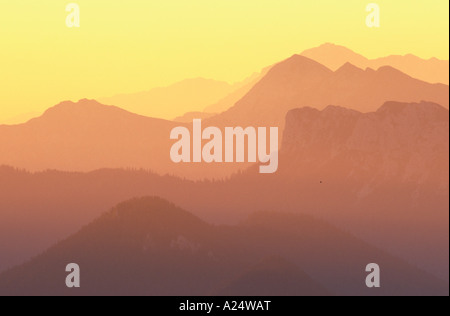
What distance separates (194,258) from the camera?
142 metres

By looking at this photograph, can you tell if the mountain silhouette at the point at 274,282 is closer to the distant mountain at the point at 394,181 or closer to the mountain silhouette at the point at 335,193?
the mountain silhouette at the point at 335,193

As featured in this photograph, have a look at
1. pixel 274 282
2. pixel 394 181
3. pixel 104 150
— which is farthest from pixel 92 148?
pixel 274 282

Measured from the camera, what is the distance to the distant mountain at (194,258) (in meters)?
130

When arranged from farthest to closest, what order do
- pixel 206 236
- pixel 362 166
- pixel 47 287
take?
pixel 362 166
pixel 206 236
pixel 47 287

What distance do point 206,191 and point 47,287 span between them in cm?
4495

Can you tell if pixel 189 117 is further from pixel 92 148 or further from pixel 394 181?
pixel 394 181

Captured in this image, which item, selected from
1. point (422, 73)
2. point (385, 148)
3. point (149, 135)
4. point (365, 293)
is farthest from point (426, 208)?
point (149, 135)

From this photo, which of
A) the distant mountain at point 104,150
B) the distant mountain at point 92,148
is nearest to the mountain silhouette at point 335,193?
the distant mountain at point 104,150

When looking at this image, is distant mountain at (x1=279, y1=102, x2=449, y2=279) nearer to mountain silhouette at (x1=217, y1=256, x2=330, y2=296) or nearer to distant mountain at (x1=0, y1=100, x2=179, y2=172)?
distant mountain at (x1=0, y1=100, x2=179, y2=172)

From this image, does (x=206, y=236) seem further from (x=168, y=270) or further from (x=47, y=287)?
(x=47, y=287)

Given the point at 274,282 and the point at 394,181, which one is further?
the point at 394,181

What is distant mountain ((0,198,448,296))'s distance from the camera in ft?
427

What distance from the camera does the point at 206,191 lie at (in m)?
165

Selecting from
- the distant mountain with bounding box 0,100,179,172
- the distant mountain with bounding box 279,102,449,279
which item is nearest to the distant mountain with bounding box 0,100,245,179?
the distant mountain with bounding box 0,100,179,172
